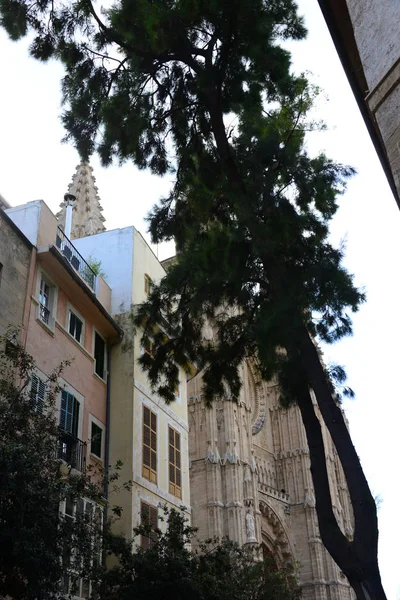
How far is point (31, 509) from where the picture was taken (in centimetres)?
882

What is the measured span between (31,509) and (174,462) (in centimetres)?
859

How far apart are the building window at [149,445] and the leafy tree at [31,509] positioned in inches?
219

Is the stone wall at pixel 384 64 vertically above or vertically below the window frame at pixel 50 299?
below

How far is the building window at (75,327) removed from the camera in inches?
582

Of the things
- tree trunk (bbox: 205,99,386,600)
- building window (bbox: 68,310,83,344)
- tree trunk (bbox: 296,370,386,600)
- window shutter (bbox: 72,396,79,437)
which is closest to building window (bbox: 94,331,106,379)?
building window (bbox: 68,310,83,344)

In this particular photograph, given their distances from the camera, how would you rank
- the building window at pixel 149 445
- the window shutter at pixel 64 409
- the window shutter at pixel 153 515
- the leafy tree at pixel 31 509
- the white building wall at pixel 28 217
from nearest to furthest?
the leafy tree at pixel 31 509 → the window shutter at pixel 64 409 → the white building wall at pixel 28 217 → the window shutter at pixel 153 515 → the building window at pixel 149 445

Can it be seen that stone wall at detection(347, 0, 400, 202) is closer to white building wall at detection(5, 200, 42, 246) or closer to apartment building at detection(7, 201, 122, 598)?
apartment building at detection(7, 201, 122, 598)

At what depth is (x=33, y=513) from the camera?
8.86 m

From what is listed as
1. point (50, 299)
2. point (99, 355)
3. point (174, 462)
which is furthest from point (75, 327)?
point (174, 462)

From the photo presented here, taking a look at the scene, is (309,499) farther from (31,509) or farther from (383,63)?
(383,63)

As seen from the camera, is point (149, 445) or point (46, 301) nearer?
point (46, 301)

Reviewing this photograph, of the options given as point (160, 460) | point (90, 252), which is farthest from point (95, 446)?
point (90, 252)

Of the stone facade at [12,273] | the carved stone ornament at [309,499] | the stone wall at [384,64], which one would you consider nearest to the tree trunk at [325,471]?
the stone wall at [384,64]

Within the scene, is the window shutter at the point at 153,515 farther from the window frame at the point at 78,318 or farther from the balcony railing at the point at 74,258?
the balcony railing at the point at 74,258
